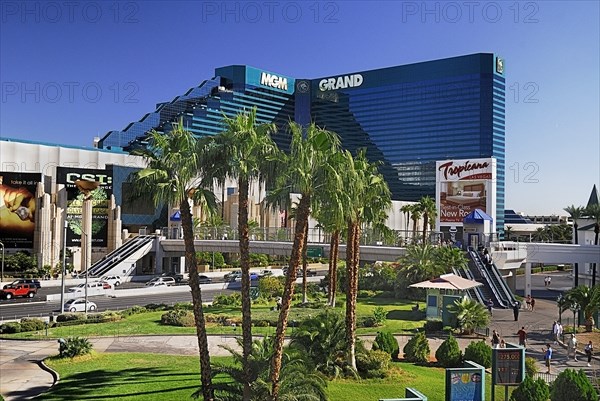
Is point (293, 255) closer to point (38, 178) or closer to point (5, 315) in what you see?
point (5, 315)

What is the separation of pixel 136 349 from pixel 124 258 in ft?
176

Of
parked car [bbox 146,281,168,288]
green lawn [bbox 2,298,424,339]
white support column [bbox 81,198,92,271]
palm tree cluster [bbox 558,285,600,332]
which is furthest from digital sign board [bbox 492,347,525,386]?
white support column [bbox 81,198,92,271]

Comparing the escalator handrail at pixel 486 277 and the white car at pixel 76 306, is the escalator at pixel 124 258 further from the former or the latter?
the escalator handrail at pixel 486 277

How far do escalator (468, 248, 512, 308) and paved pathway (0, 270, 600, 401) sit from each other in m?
4.54

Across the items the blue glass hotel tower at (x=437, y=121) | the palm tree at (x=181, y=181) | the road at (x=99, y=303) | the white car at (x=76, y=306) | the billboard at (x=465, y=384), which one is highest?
the blue glass hotel tower at (x=437, y=121)

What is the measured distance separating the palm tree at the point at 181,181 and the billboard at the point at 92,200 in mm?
70042

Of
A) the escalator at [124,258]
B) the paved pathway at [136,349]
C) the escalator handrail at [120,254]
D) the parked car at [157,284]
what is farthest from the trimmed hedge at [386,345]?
the escalator handrail at [120,254]

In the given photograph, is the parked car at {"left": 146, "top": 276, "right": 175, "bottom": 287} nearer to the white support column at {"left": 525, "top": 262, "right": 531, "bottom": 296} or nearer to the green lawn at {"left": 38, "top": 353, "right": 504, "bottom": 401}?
the white support column at {"left": 525, "top": 262, "right": 531, "bottom": 296}

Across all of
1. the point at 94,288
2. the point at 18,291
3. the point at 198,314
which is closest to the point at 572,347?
the point at 198,314

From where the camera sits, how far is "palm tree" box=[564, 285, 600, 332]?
37.9 metres

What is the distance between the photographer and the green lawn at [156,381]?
22.0m

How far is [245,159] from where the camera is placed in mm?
19734

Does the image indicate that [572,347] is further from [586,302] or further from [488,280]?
[488,280]

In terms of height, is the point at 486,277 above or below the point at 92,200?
below
